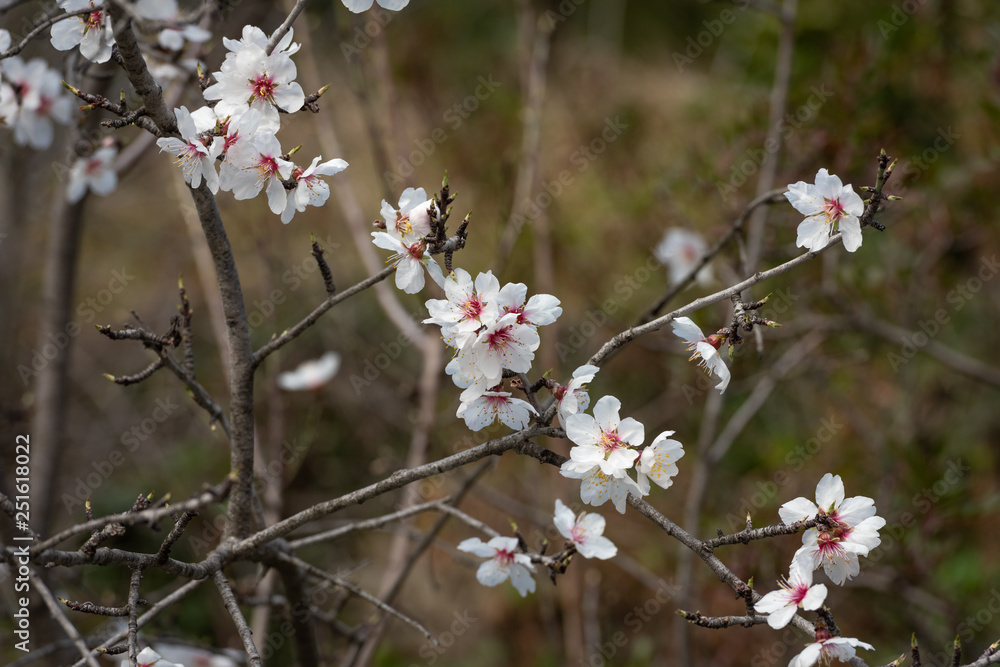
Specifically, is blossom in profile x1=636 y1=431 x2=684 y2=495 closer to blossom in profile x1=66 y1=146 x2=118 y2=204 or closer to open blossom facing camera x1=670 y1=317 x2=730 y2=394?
open blossom facing camera x1=670 y1=317 x2=730 y2=394

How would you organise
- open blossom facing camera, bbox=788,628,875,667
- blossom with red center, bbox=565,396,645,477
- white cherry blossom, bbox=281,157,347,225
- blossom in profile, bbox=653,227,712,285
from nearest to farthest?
open blossom facing camera, bbox=788,628,875,667, blossom with red center, bbox=565,396,645,477, white cherry blossom, bbox=281,157,347,225, blossom in profile, bbox=653,227,712,285

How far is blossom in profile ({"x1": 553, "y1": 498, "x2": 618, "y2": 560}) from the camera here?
1.30 metres

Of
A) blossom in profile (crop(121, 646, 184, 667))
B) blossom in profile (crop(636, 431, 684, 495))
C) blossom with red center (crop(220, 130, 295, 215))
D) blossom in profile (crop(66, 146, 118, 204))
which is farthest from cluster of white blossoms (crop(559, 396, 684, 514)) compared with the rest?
blossom in profile (crop(66, 146, 118, 204))

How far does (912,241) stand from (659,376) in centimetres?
171

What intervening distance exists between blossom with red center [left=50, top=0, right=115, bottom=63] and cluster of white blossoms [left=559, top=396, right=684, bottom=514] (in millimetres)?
935

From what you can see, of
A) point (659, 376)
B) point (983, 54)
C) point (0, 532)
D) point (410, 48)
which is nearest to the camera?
point (0, 532)

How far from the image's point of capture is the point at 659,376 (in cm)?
446

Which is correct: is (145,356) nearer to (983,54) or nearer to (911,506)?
(911,506)

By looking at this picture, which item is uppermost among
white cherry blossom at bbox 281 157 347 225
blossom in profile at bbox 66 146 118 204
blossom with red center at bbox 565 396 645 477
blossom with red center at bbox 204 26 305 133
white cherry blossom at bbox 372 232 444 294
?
blossom with red center at bbox 204 26 305 133

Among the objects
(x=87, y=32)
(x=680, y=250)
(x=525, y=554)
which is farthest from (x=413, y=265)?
(x=680, y=250)

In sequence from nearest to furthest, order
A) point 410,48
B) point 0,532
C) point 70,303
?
point 0,532, point 70,303, point 410,48

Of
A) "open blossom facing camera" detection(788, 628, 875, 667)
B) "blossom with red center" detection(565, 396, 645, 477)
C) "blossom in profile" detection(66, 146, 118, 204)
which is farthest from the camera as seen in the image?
"blossom in profile" detection(66, 146, 118, 204)

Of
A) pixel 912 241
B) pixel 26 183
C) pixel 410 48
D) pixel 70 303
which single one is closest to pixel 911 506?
pixel 912 241

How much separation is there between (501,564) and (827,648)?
23.8 inches
